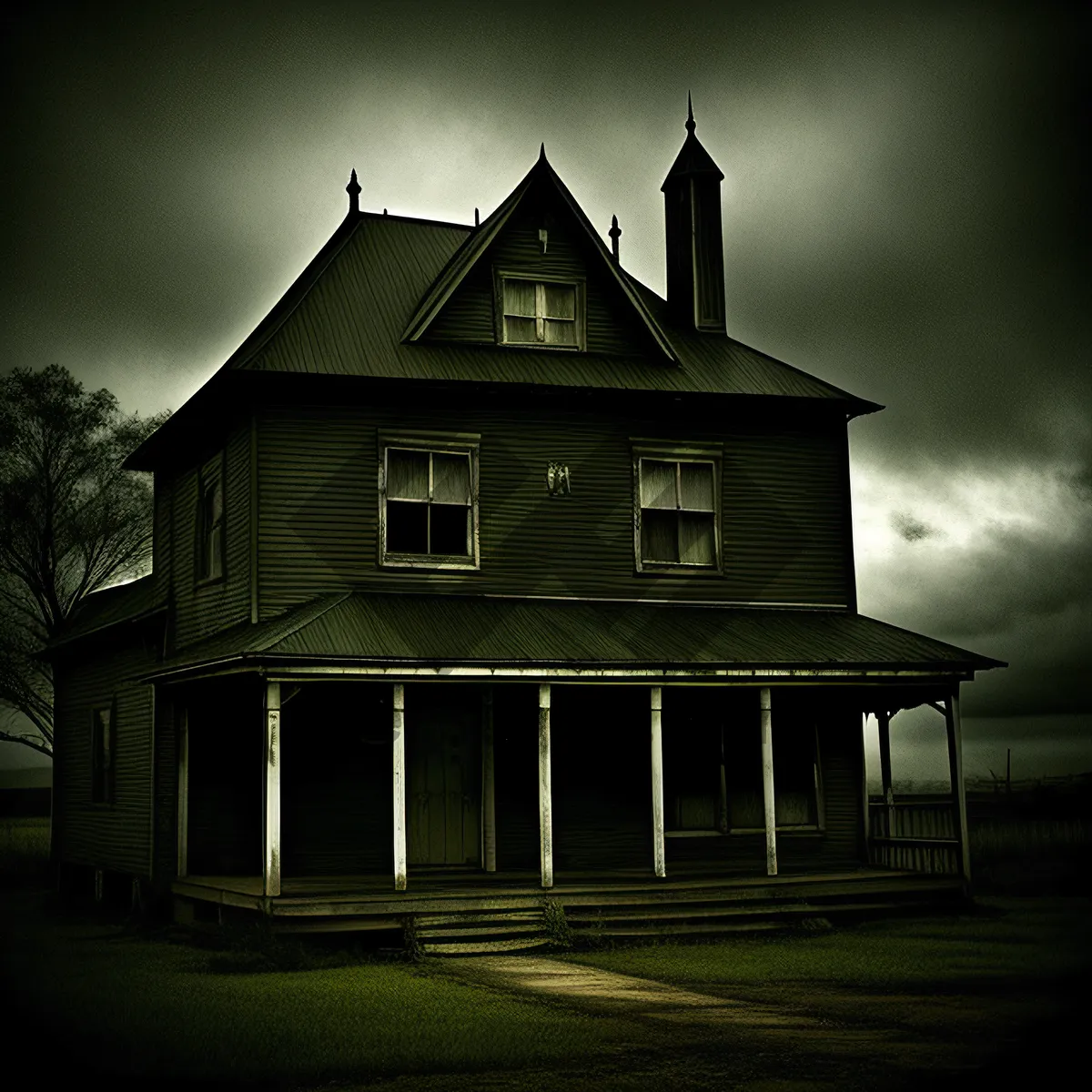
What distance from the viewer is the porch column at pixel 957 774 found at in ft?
69.3

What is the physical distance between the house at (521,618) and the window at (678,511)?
0.14 ft

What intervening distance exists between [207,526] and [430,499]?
3.98 m

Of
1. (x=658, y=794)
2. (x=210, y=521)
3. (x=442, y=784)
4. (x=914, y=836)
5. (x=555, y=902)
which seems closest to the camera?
(x=555, y=902)

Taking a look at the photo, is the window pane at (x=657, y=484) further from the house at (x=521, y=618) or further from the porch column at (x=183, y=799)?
the porch column at (x=183, y=799)

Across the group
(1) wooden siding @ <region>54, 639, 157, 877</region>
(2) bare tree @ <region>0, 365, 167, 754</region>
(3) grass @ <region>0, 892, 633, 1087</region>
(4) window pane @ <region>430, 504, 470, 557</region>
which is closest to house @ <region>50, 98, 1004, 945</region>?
(4) window pane @ <region>430, 504, 470, 557</region>

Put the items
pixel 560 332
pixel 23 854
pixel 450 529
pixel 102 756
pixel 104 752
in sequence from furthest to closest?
→ pixel 23 854 < pixel 102 756 < pixel 104 752 < pixel 560 332 < pixel 450 529

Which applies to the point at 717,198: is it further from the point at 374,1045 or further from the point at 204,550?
the point at 374,1045

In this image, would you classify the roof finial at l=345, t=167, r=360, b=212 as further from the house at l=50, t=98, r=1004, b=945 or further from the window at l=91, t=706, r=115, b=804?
the window at l=91, t=706, r=115, b=804

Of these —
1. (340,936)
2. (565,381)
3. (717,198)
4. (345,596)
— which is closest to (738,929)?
(340,936)

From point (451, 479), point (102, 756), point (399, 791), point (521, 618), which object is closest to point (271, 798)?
point (399, 791)

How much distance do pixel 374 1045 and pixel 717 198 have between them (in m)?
17.9

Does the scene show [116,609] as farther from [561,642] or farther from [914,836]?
[914,836]

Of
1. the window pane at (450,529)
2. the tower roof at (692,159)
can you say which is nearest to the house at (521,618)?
the window pane at (450,529)

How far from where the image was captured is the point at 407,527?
21.5 m
